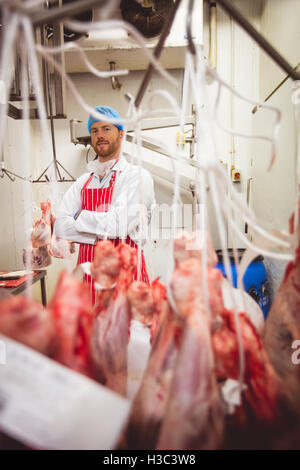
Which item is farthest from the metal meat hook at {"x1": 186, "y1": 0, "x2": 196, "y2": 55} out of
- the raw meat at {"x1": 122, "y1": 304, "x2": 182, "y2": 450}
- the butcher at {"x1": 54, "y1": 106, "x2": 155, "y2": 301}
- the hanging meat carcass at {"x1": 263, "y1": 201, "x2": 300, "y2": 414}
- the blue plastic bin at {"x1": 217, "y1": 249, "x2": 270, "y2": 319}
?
the blue plastic bin at {"x1": 217, "y1": 249, "x2": 270, "y2": 319}

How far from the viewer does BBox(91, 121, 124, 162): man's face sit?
6.94 feet

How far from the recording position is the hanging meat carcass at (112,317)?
66 cm

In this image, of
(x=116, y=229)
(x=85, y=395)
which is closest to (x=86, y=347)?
(x=85, y=395)

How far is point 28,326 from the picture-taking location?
1.44ft

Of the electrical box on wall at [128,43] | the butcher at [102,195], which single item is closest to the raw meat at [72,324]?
the butcher at [102,195]

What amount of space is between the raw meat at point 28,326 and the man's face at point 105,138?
1.87 m

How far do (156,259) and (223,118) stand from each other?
185 centimetres

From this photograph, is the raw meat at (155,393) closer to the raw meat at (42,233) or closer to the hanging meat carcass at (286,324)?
the hanging meat carcass at (286,324)

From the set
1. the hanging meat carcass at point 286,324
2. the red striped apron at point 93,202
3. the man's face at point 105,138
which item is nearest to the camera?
the hanging meat carcass at point 286,324

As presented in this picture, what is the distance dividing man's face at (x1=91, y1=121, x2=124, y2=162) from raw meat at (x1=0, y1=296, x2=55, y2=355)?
6.14 feet

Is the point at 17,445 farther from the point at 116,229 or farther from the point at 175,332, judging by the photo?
the point at 116,229

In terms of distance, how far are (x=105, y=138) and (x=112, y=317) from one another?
1690 millimetres

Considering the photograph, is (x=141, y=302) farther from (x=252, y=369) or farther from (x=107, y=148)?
(x=107, y=148)
